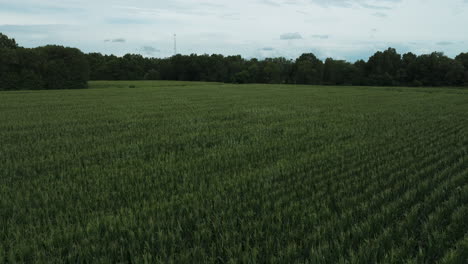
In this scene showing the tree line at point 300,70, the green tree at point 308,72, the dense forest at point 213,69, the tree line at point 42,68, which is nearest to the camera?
the tree line at point 42,68

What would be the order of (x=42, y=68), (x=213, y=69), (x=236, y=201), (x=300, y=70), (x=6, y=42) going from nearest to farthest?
(x=236, y=201) < (x=42, y=68) < (x=6, y=42) < (x=300, y=70) < (x=213, y=69)

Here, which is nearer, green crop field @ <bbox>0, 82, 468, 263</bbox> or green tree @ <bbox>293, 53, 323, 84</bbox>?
green crop field @ <bbox>0, 82, 468, 263</bbox>

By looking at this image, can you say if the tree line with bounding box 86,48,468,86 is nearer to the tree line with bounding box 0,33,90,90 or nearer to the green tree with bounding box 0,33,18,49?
the green tree with bounding box 0,33,18,49

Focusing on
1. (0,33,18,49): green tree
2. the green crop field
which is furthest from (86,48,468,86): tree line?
the green crop field

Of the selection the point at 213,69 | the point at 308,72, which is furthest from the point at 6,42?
the point at 308,72

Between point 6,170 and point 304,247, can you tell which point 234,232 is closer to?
point 304,247

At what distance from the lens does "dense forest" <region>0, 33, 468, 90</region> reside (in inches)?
2470

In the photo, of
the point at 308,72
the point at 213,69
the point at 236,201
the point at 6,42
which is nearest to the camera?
the point at 236,201

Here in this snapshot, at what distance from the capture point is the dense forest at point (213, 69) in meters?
62.8

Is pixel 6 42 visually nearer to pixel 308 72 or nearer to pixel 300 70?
pixel 300 70

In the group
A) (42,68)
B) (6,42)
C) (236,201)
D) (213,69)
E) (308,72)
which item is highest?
(6,42)

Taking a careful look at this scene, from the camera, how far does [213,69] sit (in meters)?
118

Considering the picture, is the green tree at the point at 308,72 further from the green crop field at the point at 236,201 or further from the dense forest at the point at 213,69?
the green crop field at the point at 236,201

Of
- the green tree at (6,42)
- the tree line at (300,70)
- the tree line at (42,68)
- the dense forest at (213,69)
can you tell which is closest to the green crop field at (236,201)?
the tree line at (42,68)
